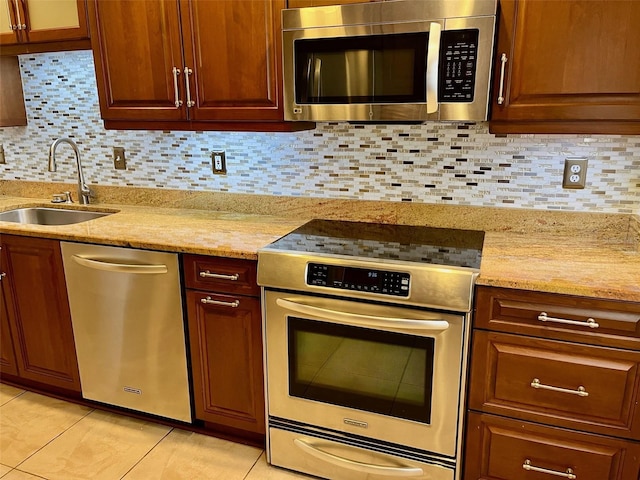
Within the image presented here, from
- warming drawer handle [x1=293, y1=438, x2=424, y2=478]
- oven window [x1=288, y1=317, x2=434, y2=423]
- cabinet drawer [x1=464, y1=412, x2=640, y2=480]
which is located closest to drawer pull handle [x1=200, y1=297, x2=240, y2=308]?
oven window [x1=288, y1=317, x2=434, y2=423]

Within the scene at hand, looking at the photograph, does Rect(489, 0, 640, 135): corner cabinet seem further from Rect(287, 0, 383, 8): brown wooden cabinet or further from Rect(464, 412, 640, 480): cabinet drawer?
Rect(464, 412, 640, 480): cabinet drawer

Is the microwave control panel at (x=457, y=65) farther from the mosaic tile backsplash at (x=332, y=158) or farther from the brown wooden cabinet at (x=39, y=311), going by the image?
the brown wooden cabinet at (x=39, y=311)

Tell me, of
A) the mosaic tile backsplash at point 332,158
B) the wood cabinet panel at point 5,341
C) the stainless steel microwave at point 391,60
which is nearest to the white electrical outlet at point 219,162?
the mosaic tile backsplash at point 332,158

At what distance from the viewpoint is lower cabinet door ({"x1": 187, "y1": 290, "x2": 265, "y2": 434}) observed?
73.2 inches

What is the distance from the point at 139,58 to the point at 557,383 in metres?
1.97

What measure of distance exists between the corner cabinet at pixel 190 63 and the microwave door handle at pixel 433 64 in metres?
0.56

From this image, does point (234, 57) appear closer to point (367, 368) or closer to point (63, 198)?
point (367, 368)

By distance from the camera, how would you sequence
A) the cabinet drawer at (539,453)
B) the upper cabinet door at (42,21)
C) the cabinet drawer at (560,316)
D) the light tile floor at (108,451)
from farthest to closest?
the upper cabinet door at (42,21) → the light tile floor at (108,451) → the cabinet drawer at (539,453) → the cabinet drawer at (560,316)

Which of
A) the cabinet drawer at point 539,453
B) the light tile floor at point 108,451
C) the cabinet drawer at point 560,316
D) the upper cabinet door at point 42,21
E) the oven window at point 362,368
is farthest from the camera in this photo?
the upper cabinet door at point 42,21

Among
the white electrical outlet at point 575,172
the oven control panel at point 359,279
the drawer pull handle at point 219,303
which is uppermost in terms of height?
the white electrical outlet at point 575,172

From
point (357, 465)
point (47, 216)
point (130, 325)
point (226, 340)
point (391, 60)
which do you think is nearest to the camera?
point (391, 60)

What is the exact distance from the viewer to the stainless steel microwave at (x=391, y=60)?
1.58 meters

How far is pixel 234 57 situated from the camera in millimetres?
1914

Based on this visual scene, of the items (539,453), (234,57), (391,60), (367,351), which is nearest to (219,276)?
(367,351)
